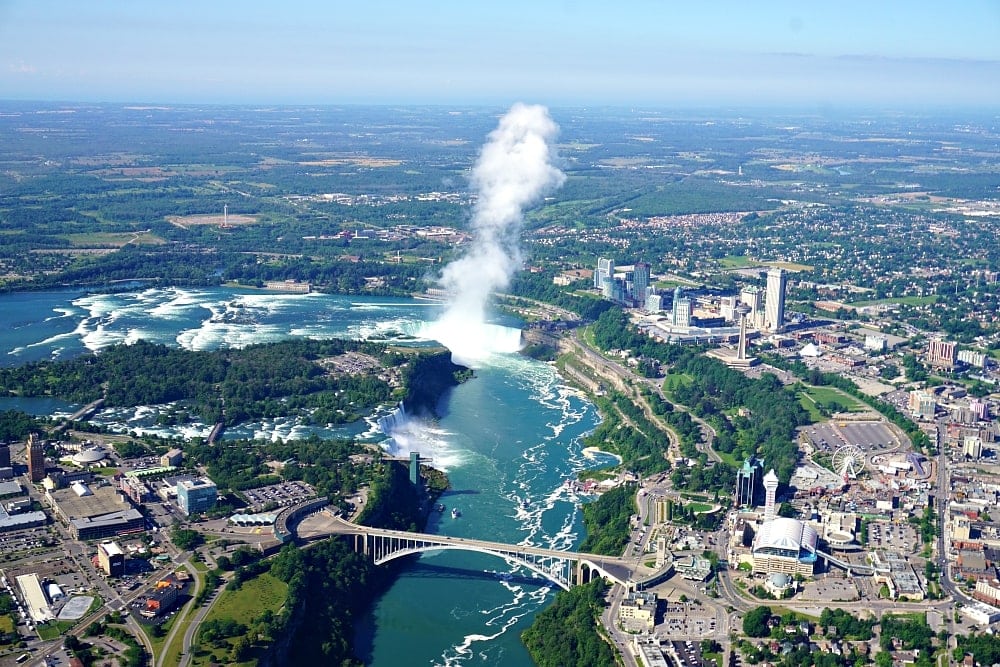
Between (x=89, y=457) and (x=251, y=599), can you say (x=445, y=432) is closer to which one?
(x=89, y=457)

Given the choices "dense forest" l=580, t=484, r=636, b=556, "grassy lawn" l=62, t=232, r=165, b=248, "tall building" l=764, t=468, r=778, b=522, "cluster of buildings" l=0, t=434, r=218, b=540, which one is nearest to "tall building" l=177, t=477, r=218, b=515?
"cluster of buildings" l=0, t=434, r=218, b=540

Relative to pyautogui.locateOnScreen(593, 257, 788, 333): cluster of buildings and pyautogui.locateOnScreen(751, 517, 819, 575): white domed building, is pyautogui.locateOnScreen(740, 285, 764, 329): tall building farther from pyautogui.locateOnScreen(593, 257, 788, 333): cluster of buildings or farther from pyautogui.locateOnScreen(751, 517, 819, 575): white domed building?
pyautogui.locateOnScreen(751, 517, 819, 575): white domed building

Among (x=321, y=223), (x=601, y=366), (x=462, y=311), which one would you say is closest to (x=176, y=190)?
(x=321, y=223)

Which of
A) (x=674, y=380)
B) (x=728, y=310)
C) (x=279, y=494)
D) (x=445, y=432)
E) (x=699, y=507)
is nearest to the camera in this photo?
(x=279, y=494)

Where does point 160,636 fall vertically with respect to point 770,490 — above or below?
below

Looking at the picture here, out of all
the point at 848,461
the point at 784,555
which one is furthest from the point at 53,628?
the point at 848,461
